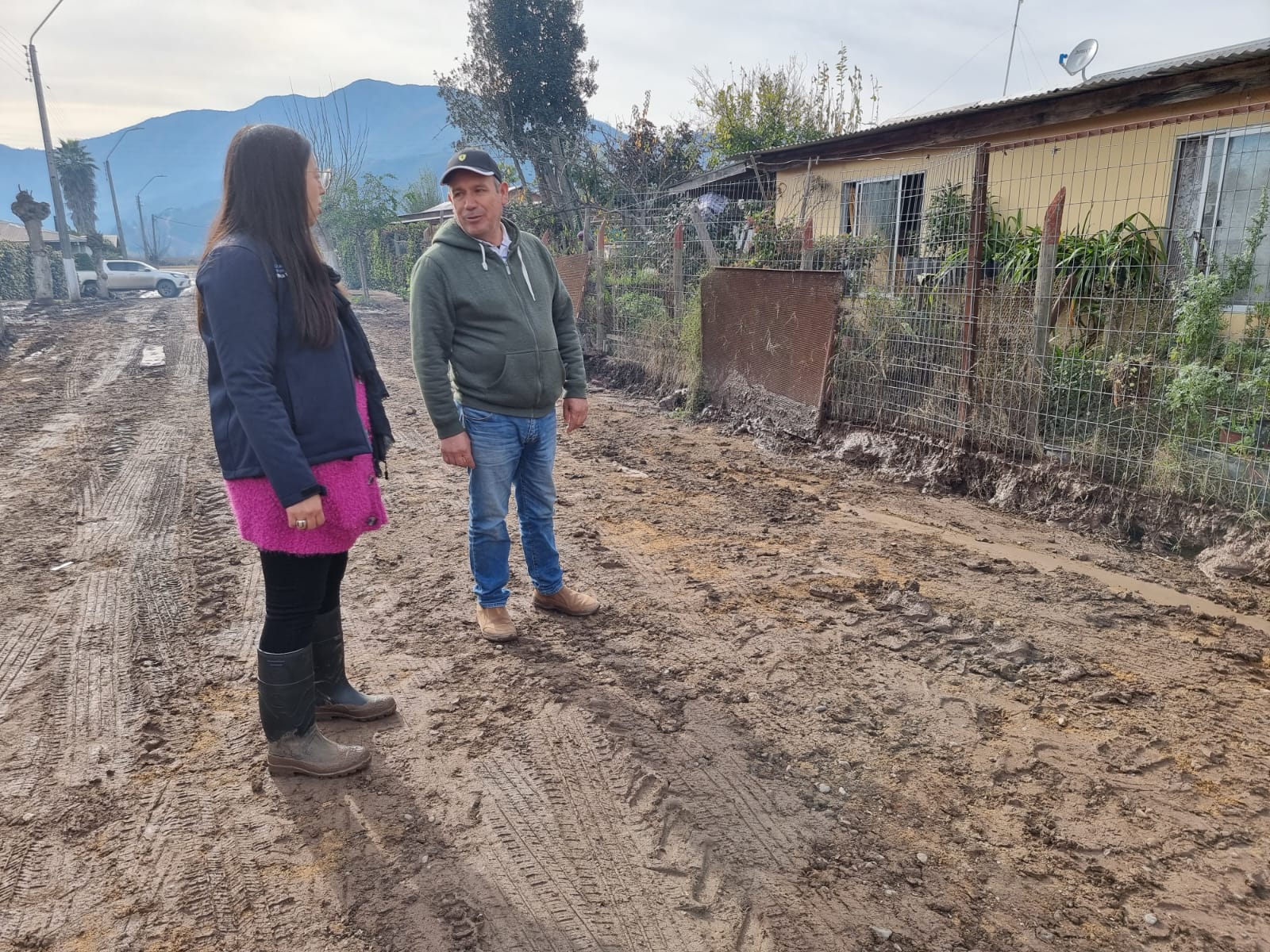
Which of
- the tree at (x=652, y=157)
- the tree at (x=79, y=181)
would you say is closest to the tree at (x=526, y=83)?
the tree at (x=652, y=157)

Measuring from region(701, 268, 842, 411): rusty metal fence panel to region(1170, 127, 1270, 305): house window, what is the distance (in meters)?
2.98

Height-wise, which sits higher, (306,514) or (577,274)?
(577,274)

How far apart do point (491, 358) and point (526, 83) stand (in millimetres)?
23405

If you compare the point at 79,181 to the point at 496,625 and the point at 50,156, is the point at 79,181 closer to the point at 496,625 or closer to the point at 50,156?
the point at 50,156

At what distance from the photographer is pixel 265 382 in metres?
2.16

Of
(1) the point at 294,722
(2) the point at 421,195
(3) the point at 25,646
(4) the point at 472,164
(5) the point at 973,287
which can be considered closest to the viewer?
(1) the point at 294,722

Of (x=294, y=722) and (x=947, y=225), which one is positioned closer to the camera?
(x=294, y=722)

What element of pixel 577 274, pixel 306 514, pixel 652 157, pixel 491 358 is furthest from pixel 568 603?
pixel 652 157

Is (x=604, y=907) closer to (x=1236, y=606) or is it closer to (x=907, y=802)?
(x=907, y=802)

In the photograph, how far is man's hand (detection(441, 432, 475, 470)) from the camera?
3.10m

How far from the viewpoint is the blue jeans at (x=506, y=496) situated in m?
3.23

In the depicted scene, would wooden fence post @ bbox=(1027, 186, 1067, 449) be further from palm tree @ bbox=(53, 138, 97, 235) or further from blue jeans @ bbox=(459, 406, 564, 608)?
palm tree @ bbox=(53, 138, 97, 235)

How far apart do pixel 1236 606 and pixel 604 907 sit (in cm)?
353

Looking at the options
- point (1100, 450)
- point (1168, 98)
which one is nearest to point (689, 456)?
point (1100, 450)
